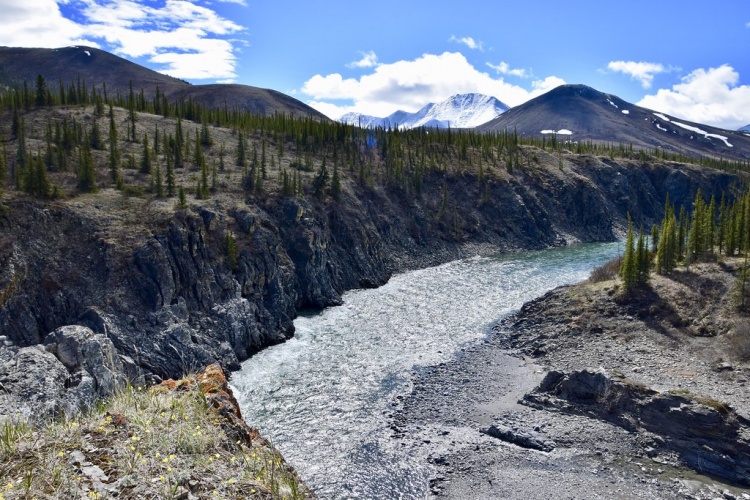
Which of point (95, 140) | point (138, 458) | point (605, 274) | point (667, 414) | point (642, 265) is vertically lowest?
point (667, 414)

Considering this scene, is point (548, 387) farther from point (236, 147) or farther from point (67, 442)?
point (236, 147)

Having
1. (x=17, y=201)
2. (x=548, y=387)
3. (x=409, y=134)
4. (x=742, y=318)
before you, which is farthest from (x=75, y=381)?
(x=409, y=134)

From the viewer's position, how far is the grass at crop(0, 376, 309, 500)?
7305 millimetres

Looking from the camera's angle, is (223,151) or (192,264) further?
(223,151)

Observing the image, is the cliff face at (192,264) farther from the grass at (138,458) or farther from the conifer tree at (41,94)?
the conifer tree at (41,94)

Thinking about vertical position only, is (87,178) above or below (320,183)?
below

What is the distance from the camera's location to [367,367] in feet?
124

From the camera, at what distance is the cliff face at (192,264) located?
35625 mm

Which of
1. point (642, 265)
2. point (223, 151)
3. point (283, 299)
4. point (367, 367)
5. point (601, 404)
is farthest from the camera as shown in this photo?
point (223, 151)

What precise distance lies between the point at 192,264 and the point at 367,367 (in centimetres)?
1898

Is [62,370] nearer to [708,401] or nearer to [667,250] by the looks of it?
[708,401]

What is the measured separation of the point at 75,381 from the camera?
25.0 meters

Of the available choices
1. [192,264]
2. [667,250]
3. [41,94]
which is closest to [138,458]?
[192,264]

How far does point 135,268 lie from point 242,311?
9614 mm
